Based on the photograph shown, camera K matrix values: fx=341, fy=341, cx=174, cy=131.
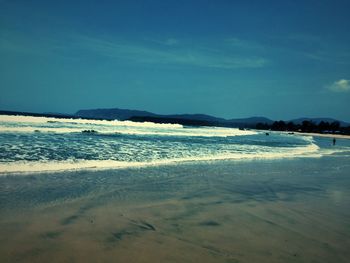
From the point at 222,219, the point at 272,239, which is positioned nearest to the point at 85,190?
the point at 222,219

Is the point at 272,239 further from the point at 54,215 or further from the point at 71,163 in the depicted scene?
the point at 71,163

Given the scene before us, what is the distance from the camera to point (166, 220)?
6469mm

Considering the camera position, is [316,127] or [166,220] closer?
[166,220]

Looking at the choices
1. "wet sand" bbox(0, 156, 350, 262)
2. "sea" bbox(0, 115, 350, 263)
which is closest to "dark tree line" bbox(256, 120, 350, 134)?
"sea" bbox(0, 115, 350, 263)

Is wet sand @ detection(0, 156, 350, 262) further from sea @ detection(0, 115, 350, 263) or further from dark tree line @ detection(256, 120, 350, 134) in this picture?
dark tree line @ detection(256, 120, 350, 134)

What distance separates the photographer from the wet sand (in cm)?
484

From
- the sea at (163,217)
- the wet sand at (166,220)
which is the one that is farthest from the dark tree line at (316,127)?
the wet sand at (166,220)

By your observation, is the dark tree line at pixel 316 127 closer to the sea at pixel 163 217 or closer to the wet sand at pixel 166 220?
the sea at pixel 163 217

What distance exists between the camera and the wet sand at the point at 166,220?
4840 millimetres

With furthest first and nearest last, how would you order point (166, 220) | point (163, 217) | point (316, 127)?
point (316, 127) → point (163, 217) → point (166, 220)

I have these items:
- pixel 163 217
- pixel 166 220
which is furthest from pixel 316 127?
pixel 166 220

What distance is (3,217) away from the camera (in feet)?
19.7

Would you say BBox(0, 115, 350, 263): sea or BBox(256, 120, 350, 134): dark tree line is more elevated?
BBox(256, 120, 350, 134): dark tree line

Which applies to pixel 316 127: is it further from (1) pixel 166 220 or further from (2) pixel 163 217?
(1) pixel 166 220
